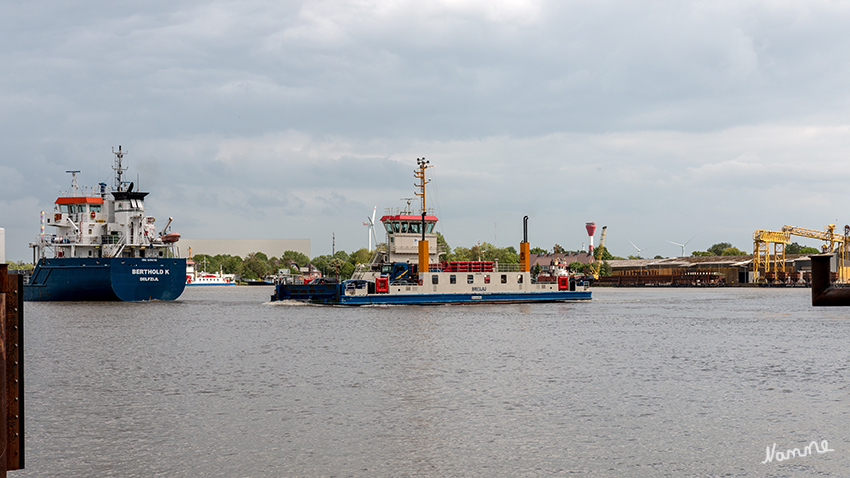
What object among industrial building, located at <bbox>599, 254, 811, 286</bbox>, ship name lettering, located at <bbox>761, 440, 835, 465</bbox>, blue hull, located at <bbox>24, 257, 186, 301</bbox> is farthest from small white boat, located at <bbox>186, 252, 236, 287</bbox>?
ship name lettering, located at <bbox>761, 440, 835, 465</bbox>

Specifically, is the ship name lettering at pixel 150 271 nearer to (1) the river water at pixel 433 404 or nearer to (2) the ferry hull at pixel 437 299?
→ (2) the ferry hull at pixel 437 299

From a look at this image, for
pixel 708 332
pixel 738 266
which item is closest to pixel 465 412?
pixel 708 332

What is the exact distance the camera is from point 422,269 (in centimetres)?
5922

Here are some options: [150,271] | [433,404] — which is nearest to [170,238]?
[150,271]

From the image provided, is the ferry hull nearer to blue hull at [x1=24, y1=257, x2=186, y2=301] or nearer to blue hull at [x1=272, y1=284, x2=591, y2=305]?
blue hull at [x1=272, y1=284, x2=591, y2=305]

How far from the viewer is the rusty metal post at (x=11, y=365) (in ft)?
26.1

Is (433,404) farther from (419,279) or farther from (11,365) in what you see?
(419,279)

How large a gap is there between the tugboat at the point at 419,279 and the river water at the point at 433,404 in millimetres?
19861

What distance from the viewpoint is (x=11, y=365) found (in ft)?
27.1

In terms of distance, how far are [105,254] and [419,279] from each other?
30.3m

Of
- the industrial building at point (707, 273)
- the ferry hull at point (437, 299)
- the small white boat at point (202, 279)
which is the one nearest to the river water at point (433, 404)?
the ferry hull at point (437, 299)

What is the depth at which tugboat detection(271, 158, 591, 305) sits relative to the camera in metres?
58.9

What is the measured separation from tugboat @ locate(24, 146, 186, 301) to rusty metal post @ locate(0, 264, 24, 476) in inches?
2348

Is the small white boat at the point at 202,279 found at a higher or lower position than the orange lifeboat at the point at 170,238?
lower
